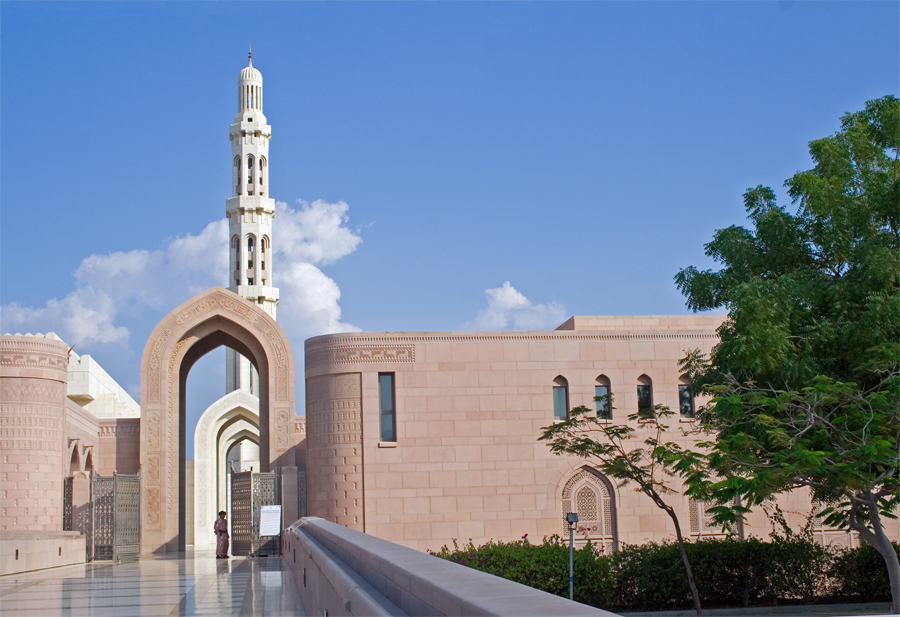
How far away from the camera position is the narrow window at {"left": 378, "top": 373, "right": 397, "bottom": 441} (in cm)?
1977

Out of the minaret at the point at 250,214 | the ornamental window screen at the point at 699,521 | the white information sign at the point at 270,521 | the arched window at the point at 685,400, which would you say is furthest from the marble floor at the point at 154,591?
the minaret at the point at 250,214

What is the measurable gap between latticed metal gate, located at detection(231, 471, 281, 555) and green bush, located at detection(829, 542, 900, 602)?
11928 millimetres

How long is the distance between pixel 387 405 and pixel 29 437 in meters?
7.60

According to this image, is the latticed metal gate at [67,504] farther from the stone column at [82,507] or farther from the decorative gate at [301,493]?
the decorative gate at [301,493]

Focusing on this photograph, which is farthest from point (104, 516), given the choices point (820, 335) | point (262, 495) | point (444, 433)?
point (820, 335)

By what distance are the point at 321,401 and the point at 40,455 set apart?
6.03 meters

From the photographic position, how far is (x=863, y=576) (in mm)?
14312

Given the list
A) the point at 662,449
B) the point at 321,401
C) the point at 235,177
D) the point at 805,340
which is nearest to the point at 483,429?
the point at 321,401

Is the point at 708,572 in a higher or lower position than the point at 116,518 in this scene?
lower

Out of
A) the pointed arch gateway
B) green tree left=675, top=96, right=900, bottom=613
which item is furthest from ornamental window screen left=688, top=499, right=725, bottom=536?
the pointed arch gateway

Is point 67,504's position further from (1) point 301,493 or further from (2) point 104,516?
(1) point 301,493

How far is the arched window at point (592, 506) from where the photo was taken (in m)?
19.5

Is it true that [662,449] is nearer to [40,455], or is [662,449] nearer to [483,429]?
[483,429]

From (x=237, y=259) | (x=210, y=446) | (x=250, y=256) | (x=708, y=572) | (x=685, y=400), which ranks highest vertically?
(x=250, y=256)
